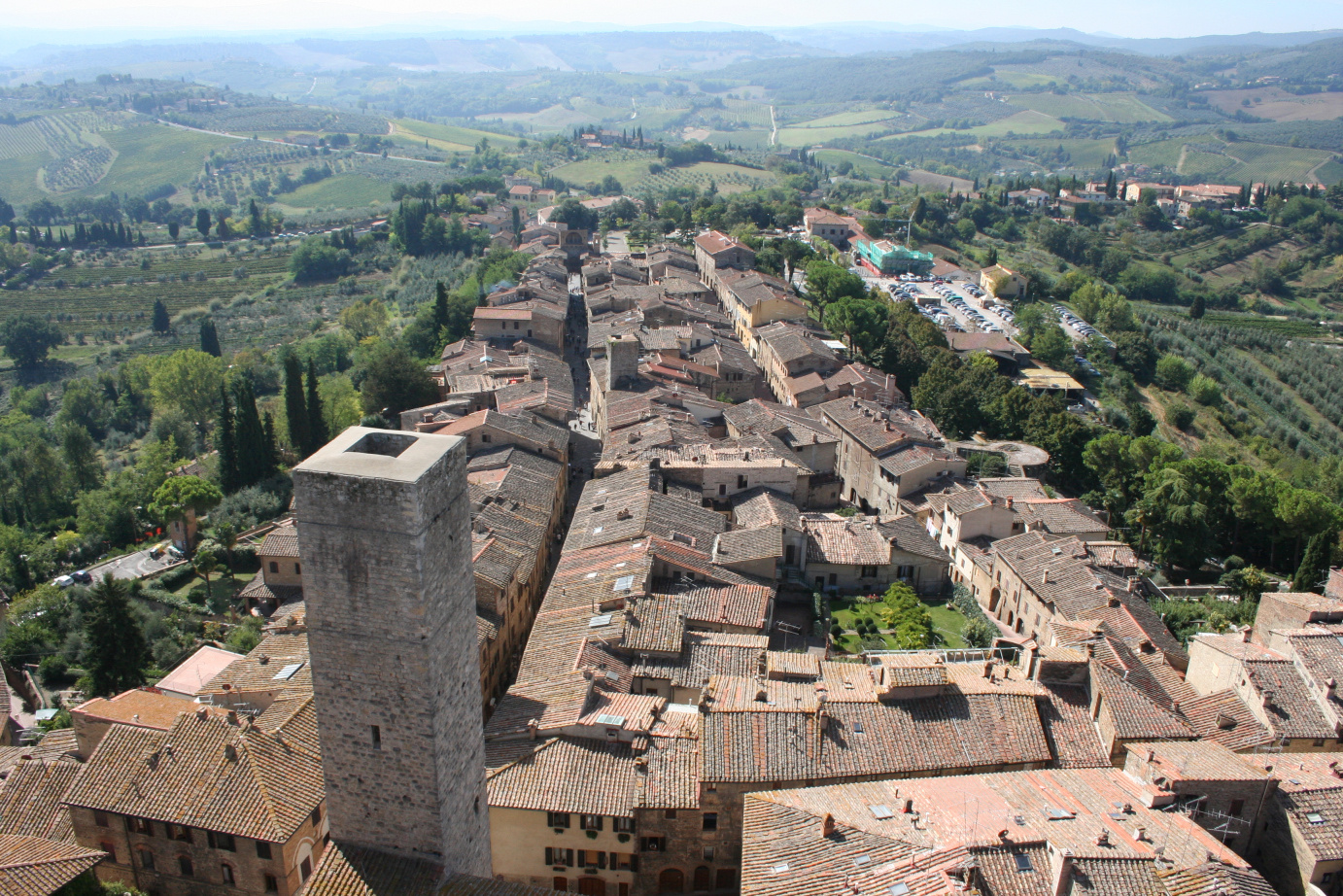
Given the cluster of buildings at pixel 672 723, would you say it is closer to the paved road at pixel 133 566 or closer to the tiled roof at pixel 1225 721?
the tiled roof at pixel 1225 721

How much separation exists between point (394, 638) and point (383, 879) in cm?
551

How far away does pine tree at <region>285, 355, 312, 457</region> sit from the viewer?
204 ft

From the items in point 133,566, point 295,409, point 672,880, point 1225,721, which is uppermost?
point 1225,721

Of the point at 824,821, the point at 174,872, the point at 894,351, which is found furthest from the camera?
the point at 894,351

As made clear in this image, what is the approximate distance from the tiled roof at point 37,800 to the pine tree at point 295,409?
118ft

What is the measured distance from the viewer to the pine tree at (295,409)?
62156 millimetres

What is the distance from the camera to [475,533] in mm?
41438

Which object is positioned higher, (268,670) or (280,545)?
(268,670)

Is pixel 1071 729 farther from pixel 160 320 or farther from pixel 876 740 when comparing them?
pixel 160 320

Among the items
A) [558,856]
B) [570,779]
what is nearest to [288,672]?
[570,779]

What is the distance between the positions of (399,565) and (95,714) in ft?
59.2

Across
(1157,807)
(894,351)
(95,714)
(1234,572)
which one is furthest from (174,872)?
(894,351)

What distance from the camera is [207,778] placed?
86.2 ft

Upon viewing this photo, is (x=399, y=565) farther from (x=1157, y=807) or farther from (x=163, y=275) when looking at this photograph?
→ (x=163, y=275)
